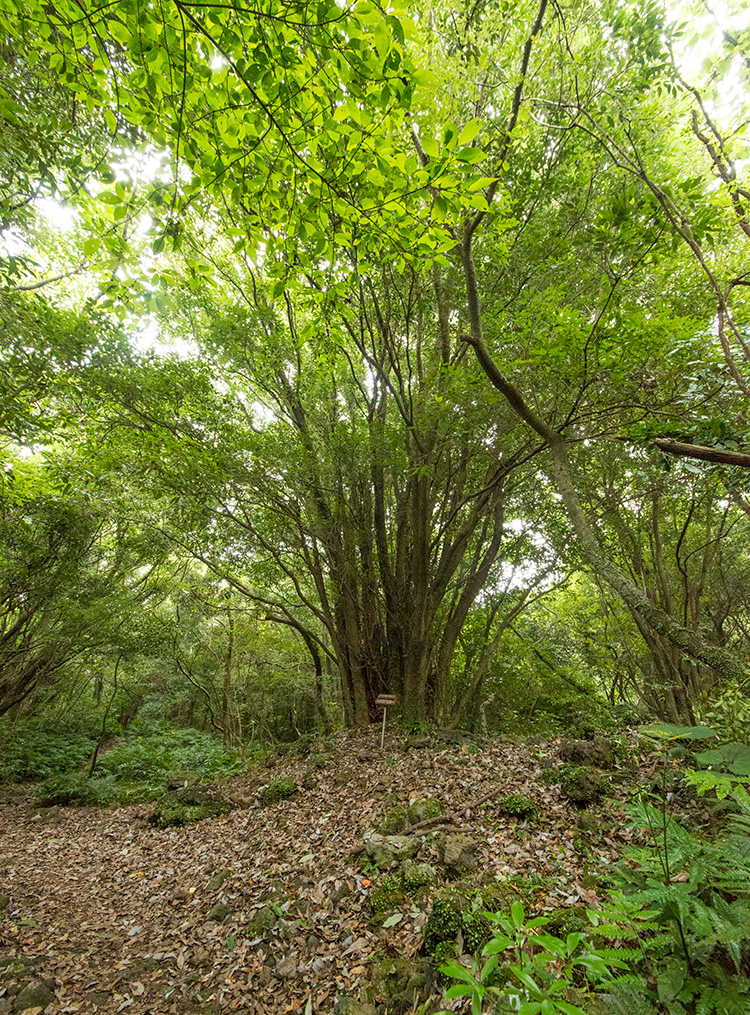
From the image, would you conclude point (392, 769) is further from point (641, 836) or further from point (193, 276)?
point (193, 276)

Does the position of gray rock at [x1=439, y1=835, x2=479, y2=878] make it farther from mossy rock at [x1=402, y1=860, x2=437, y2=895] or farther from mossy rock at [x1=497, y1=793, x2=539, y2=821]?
mossy rock at [x1=497, y1=793, x2=539, y2=821]

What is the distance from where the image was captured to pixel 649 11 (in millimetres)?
4027

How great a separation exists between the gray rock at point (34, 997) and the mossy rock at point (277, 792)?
2828 millimetres

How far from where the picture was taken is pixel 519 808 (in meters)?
3.73

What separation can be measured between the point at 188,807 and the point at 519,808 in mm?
5329

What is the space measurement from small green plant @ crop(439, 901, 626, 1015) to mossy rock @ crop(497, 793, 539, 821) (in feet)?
4.46

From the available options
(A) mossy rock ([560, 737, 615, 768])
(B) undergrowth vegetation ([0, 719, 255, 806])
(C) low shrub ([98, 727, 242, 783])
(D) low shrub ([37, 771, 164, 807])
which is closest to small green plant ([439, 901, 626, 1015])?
(A) mossy rock ([560, 737, 615, 768])

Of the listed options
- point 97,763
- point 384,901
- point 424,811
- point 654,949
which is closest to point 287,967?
point 384,901

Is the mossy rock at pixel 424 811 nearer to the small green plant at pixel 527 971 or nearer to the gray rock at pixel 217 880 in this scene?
the small green plant at pixel 527 971

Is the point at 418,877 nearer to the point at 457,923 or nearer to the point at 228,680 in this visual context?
the point at 457,923

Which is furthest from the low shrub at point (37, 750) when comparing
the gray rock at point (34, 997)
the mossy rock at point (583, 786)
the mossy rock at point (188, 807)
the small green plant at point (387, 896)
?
the mossy rock at point (583, 786)

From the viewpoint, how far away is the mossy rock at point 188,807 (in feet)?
20.7

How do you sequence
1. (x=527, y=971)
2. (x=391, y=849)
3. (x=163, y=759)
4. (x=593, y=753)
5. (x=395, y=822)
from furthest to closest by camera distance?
(x=163, y=759) → (x=593, y=753) → (x=395, y=822) → (x=391, y=849) → (x=527, y=971)

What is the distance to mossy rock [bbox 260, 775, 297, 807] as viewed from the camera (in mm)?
5793
